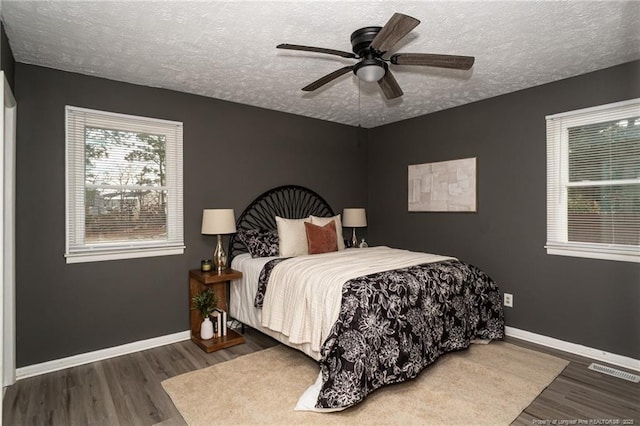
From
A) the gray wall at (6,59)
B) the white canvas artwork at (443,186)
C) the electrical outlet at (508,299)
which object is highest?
the gray wall at (6,59)

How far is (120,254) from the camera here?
10.8ft

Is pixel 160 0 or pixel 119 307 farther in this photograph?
pixel 119 307

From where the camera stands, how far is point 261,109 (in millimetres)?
4262

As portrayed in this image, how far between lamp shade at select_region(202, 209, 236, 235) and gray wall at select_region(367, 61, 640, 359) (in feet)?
8.10

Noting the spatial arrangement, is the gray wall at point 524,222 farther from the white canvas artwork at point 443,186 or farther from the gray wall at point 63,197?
the gray wall at point 63,197

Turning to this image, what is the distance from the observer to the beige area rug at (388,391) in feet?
7.38

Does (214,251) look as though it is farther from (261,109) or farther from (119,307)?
(261,109)

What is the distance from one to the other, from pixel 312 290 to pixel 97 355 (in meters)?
2.10

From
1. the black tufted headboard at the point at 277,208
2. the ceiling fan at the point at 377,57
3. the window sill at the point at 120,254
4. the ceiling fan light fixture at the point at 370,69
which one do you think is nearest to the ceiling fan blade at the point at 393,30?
the ceiling fan at the point at 377,57

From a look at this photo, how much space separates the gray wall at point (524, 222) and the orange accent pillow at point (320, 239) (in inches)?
51.4

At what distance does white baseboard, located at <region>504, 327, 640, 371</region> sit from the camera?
298 centimetres

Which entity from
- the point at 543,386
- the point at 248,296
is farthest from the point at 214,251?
the point at 543,386

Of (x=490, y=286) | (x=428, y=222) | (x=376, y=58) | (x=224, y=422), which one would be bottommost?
(x=224, y=422)

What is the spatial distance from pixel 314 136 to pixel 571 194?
3015 mm
